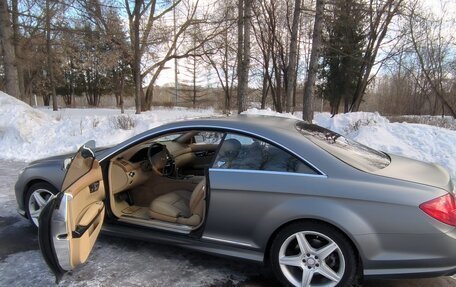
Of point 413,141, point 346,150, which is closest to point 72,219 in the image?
point 346,150

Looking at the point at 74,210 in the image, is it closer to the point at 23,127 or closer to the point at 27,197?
the point at 27,197

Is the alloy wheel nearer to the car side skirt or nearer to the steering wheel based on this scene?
the car side skirt

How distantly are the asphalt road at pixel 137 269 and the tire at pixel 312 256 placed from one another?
0.30m

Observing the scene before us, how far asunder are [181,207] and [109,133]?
7.18 m

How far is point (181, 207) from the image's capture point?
4031mm

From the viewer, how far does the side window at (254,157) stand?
3172 millimetres

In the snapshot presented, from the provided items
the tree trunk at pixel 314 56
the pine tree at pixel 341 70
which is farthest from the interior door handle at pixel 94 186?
the pine tree at pixel 341 70

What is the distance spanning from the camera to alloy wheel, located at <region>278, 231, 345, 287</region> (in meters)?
3.02

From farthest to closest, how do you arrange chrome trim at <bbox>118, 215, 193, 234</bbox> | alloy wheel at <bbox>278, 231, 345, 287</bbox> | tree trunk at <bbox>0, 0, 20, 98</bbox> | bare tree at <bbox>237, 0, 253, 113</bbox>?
tree trunk at <bbox>0, 0, 20, 98</bbox>
bare tree at <bbox>237, 0, 253, 113</bbox>
chrome trim at <bbox>118, 215, 193, 234</bbox>
alloy wheel at <bbox>278, 231, 345, 287</bbox>

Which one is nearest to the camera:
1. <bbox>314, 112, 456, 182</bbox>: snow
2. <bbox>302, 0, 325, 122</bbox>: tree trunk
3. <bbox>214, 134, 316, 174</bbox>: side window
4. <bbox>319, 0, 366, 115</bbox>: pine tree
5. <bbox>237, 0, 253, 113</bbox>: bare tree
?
<bbox>214, 134, 316, 174</bbox>: side window

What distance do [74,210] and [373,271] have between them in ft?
7.73

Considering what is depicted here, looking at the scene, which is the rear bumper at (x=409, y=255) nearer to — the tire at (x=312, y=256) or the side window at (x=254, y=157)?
the tire at (x=312, y=256)

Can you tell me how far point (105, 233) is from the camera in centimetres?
385

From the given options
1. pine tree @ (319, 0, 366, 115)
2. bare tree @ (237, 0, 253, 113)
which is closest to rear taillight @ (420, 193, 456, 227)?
bare tree @ (237, 0, 253, 113)
